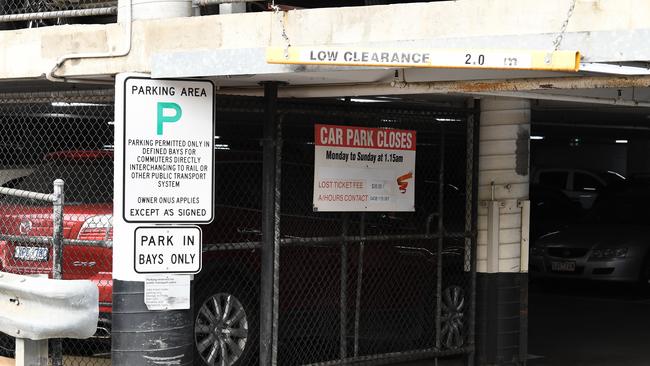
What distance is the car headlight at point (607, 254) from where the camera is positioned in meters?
15.4

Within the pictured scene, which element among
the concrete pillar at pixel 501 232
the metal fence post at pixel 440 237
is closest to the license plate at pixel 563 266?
the concrete pillar at pixel 501 232

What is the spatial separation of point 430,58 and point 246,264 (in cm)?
312

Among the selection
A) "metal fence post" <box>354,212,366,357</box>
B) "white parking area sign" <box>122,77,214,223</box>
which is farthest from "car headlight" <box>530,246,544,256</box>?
"white parking area sign" <box>122,77,214,223</box>

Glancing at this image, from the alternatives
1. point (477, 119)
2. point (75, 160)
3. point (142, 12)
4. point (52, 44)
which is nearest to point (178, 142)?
point (142, 12)

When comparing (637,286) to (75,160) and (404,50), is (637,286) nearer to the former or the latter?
(75,160)

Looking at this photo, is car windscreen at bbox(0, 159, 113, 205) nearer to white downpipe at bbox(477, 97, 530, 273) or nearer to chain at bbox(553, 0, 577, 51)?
white downpipe at bbox(477, 97, 530, 273)

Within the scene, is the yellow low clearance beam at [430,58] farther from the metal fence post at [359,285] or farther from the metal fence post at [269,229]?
the metal fence post at [359,285]

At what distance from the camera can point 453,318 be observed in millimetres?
9953

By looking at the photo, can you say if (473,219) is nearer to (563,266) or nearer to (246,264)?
(246,264)

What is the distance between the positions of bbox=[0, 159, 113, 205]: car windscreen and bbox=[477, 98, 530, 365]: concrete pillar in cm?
327

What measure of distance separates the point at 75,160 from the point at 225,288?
185cm

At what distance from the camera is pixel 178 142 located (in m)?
7.45

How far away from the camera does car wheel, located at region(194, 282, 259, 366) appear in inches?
333

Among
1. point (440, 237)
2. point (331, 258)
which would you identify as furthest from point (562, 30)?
point (331, 258)
